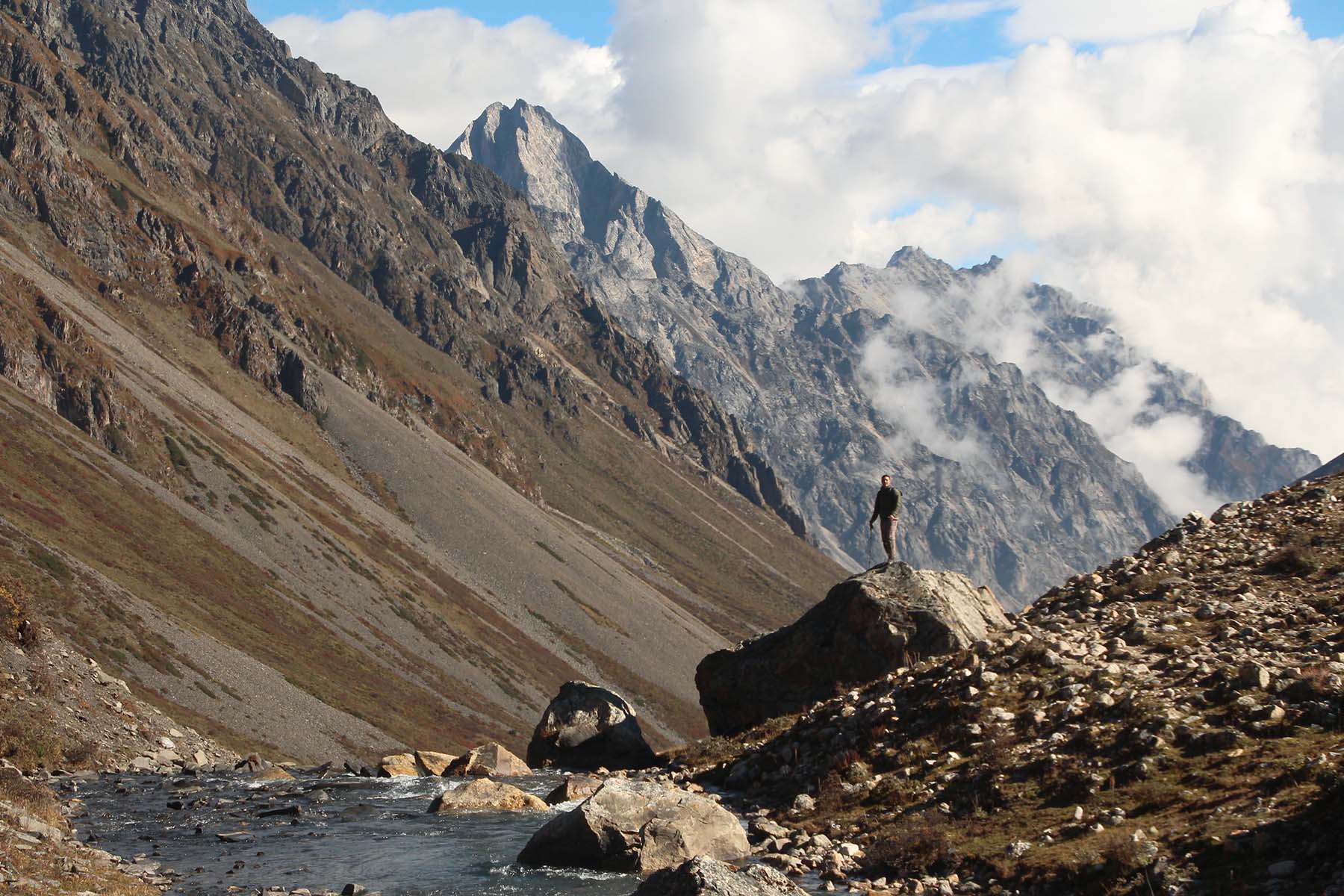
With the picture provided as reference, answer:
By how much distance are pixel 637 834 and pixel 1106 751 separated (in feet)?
33.0

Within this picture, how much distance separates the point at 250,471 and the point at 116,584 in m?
81.8

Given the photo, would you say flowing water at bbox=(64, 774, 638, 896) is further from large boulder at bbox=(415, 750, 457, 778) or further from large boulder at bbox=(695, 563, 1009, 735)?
large boulder at bbox=(695, 563, 1009, 735)

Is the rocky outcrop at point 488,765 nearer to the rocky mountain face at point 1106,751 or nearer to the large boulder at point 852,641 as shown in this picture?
the large boulder at point 852,641

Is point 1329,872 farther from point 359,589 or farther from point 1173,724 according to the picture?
point 359,589

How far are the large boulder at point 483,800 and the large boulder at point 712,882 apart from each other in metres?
13.0

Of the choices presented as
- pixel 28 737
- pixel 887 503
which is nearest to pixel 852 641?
pixel 887 503

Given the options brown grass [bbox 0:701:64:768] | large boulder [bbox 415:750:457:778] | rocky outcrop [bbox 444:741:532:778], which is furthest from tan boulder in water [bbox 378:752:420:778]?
brown grass [bbox 0:701:64:768]

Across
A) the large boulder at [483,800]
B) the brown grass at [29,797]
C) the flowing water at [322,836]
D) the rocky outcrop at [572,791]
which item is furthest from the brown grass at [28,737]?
the rocky outcrop at [572,791]

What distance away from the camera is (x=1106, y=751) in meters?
23.6

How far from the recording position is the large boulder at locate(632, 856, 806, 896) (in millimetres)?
18578

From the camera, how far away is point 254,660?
120 m

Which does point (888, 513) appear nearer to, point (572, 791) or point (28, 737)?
point (572, 791)

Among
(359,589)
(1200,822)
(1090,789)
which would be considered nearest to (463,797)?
(1090,789)

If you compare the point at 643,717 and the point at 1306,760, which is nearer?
the point at 1306,760
